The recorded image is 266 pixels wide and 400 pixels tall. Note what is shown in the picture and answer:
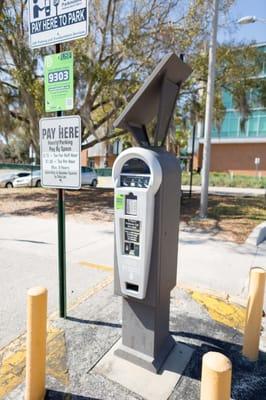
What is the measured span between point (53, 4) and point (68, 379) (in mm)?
2898

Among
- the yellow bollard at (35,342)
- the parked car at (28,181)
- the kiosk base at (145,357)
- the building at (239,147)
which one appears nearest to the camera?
the yellow bollard at (35,342)

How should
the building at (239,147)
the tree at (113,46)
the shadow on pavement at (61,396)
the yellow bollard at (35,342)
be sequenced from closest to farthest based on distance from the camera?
1. the yellow bollard at (35,342)
2. the shadow on pavement at (61,396)
3. the tree at (113,46)
4. the building at (239,147)

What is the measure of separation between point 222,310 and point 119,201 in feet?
6.10

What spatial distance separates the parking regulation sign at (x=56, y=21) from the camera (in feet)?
7.79

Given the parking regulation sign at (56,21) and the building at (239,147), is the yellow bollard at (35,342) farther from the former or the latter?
the building at (239,147)

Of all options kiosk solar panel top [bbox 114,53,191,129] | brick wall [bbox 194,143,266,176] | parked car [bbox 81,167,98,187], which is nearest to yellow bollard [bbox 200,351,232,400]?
kiosk solar panel top [bbox 114,53,191,129]

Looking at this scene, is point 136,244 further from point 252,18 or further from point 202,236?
point 252,18

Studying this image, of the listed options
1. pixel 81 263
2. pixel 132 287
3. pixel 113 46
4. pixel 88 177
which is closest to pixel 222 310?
pixel 132 287

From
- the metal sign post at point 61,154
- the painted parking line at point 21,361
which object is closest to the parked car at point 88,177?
the metal sign post at point 61,154

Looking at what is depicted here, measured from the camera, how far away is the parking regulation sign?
2.37m

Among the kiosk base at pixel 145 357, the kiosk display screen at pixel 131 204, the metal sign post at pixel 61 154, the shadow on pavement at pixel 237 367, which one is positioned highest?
the metal sign post at pixel 61 154

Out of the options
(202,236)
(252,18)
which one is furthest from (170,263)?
(252,18)

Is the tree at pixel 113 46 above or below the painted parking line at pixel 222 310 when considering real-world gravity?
above

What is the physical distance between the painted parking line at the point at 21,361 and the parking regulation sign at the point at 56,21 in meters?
2.50
